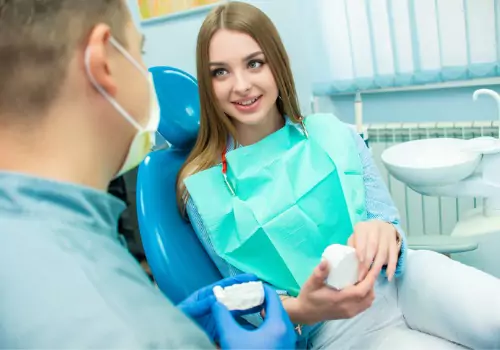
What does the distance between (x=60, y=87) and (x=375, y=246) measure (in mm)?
663

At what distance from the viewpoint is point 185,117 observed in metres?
1.10

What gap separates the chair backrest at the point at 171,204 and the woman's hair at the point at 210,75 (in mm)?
40

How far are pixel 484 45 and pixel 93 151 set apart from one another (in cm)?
140

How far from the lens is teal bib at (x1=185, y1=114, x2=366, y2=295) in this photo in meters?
0.98

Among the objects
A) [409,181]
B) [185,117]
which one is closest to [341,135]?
[409,181]

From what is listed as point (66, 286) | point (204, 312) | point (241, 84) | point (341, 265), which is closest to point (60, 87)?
point (66, 286)

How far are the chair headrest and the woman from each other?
54 millimetres

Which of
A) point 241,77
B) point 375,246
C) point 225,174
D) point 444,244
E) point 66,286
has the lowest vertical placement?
point 444,244

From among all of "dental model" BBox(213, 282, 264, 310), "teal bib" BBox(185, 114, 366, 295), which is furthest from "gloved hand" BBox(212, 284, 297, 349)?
"teal bib" BBox(185, 114, 366, 295)

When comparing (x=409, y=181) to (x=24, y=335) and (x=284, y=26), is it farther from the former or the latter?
(x=24, y=335)

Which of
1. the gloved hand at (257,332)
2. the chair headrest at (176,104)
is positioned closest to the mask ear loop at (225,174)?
the chair headrest at (176,104)

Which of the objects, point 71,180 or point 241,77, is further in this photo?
point 241,77

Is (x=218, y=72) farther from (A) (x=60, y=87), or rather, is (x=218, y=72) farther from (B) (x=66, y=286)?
(B) (x=66, y=286)

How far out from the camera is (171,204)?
1.04m
